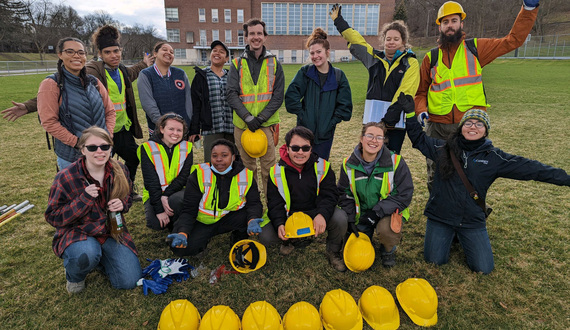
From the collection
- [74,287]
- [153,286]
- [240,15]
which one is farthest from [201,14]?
[153,286]

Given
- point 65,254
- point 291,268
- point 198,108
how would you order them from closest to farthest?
1. point 65,254
2. point 291,268
3. point 198,108

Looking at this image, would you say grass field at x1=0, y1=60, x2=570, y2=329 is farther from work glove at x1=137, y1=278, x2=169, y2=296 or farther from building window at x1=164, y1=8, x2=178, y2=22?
building window at x1=164, y1=8, x2=178, y2=22

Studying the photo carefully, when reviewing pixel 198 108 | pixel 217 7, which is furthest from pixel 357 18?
Result: pixel 198 108

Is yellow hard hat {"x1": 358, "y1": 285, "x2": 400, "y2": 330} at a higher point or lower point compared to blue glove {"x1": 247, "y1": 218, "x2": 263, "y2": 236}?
lower

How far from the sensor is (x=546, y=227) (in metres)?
4.27

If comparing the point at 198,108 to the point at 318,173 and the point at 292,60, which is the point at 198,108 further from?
the point at 292,60

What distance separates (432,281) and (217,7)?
221ft

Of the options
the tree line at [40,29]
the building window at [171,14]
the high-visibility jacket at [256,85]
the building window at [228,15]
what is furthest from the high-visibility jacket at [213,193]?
the building window at [171,14]

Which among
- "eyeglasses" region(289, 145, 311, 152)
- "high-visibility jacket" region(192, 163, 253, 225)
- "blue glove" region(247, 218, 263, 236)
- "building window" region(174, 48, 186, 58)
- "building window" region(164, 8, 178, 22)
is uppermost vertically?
"building window" region(164, 8, 178, 22)

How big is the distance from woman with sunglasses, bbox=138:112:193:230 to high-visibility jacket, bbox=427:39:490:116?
3.14 metres

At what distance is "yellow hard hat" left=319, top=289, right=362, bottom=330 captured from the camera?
2588 mm

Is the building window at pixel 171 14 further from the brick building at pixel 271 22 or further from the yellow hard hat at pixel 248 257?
the yellow hard hat at pixel 248 257

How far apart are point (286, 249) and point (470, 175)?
213 cm

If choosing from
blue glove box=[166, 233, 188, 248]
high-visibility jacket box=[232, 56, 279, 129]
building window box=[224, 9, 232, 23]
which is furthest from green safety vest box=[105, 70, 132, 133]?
building window box=[224, 9, 232, 23]
